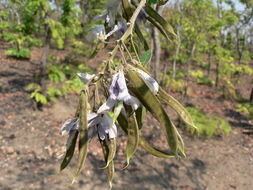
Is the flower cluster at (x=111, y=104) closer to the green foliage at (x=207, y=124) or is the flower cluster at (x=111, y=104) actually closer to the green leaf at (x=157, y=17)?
the green leaf at (x=157, y=17)

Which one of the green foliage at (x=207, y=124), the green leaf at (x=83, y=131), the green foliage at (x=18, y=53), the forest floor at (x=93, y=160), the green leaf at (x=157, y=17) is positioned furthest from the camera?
the green foliage at (x=18, y=53)

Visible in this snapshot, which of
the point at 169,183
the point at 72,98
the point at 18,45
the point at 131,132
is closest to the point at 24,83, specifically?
the point at 72,98

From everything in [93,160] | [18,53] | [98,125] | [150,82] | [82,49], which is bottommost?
[93,160]

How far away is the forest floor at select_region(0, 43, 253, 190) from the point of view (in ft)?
11.5

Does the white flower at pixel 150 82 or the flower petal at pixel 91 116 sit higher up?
the white flower at pixel 150 82

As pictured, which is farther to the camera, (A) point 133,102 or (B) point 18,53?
(B) point 18,53

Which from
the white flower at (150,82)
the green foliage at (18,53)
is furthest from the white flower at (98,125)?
the green foliage at (18,53)

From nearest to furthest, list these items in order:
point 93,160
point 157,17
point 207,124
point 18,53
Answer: point 157,17, point 93,160, point 207,124, point 18,53

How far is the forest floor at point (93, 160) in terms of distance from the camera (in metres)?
3.51

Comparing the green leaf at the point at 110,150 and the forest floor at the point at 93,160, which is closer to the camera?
the green leaf at the point at 110,150

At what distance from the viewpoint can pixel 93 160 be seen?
13.0ft

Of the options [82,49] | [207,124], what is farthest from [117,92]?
[82,49]

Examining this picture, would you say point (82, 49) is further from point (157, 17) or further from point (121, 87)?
point (121, 87)

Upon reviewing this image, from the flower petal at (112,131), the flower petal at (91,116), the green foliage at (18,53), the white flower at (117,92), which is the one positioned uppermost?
the white flower at (117,92)
